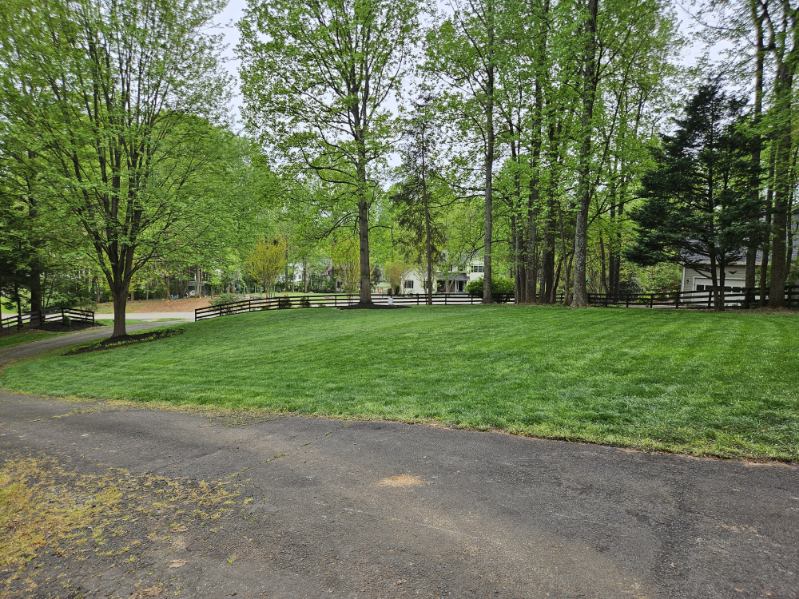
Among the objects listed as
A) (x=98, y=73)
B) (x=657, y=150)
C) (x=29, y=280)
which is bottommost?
(x=29, y=280)

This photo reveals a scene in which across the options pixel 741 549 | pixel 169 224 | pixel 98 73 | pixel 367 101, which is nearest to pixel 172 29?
pixel 98 73

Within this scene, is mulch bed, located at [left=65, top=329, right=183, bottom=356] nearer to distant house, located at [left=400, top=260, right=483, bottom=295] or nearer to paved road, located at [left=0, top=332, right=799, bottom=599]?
paved road, located at [left=0, top=332, right=799, bottom=599]

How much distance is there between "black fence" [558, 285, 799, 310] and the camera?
1645cm

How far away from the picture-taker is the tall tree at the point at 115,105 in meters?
14.9

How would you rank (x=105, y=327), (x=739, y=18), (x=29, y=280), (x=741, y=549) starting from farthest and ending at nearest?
(x=105, y=327), (x=29, y=280), (x=739, y=18), (x=741, y=549)

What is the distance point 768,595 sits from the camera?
2.10m

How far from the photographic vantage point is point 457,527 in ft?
9.43

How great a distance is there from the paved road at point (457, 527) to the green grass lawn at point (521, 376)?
79cm

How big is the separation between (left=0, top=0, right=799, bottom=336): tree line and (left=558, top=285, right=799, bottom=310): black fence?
0.98m

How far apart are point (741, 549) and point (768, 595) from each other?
16.6 inches

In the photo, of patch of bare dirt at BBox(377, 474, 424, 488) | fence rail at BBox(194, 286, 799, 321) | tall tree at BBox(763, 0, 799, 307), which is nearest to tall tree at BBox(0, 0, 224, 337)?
fence rail at BBox(194, 286, 799, 321)

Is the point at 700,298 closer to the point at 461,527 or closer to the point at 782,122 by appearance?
the point at 782,122

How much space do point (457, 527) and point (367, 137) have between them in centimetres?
2129

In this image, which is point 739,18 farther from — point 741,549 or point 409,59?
point 409,59
